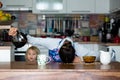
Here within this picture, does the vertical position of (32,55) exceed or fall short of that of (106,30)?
it falls short

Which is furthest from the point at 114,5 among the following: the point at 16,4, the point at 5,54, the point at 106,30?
the point at 5,54

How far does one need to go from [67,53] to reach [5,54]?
27.8 inches

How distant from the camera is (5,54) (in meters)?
2.50

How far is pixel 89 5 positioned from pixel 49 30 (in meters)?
0.87

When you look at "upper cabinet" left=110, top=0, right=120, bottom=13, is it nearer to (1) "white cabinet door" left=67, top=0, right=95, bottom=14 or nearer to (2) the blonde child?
(1) "white cabinet door" left=67, top=0, right=95, bottom=14

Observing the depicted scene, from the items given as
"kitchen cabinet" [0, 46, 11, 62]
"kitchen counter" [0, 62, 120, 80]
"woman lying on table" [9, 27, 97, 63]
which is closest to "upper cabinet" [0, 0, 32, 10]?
"woman lying on table" [9, 27, 97, 63]

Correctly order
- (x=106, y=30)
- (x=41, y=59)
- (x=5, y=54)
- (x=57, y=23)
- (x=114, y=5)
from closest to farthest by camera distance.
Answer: (x=41, y=59) → (x=5, y=54) → (x=114, y=5) → (x=106, y=30) → (x=57, y=23)

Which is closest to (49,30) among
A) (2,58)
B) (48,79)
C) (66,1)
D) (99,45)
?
(66,1)

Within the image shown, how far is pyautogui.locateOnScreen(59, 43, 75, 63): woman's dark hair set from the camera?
2.03m

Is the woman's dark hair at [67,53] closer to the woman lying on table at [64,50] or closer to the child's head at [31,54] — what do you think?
the woman lying on table at [64,50]

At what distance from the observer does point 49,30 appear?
5199 millimetres

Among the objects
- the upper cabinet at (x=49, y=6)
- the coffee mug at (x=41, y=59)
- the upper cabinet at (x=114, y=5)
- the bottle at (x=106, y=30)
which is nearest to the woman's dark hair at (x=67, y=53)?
the coffee mug at (x=41, y=59)

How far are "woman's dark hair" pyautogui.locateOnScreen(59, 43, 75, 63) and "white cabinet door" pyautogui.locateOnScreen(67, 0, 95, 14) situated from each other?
294 centimetres

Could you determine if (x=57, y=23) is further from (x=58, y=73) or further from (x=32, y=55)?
(x=58, y=73)
